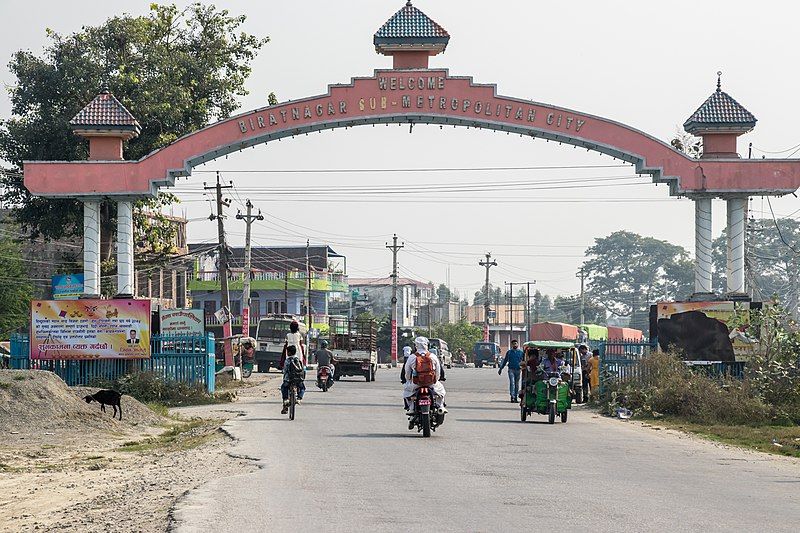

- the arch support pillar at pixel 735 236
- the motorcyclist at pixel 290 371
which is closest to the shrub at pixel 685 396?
the arch support pillar at pixel 735 236

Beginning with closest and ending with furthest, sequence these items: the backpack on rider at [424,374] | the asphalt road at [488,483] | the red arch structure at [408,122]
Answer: the asphalt road at [488,483] → the backpack on rider at [424,374] → the red arch structure at [408,122]

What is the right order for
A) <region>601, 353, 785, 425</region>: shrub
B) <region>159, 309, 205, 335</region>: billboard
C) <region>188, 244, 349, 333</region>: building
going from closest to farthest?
<region>601, 353, 785, 425</region>: shrub → <region>159, 309, 205, 335</region>: billboard → <region>188, 244, 349, 333</region>: building

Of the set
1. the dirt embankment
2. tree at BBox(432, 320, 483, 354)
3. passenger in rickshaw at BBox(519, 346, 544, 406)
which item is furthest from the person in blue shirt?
tree at BBox(432, 320, 483, 354)

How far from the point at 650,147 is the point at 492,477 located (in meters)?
20.3

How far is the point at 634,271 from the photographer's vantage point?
499 ft

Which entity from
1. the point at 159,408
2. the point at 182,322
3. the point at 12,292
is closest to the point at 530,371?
the point at 159,408

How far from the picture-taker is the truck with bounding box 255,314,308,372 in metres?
61.0

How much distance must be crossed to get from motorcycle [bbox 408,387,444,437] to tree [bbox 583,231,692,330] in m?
127

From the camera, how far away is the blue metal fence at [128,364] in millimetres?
31000

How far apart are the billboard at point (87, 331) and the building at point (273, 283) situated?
57378 mm

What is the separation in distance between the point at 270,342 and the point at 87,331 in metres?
Result: 30.3

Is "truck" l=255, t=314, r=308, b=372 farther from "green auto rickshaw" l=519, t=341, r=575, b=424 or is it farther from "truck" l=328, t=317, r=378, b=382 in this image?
"green auto rickshaw" l=519, t=341, r=575, b=424

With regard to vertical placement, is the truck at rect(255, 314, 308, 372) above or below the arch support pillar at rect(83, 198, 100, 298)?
below

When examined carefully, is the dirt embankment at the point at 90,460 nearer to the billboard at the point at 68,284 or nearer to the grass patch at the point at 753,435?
the grass patch at the point at 753,435
